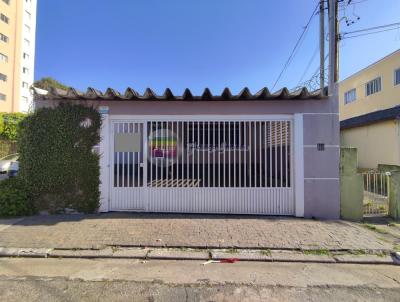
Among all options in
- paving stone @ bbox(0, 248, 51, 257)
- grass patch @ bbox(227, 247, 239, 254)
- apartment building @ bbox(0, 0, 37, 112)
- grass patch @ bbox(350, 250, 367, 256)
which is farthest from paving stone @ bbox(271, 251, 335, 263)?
apartment building @ bbox(0, 0, 37, 112)

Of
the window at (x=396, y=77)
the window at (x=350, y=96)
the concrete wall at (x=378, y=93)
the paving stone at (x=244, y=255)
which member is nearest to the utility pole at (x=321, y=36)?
the paving stone at (x=244, y=255)

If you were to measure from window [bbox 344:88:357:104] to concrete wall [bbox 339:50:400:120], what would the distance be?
26 centimetres

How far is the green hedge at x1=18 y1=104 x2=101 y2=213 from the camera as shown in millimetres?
5902

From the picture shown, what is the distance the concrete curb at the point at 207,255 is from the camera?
386 centimetres

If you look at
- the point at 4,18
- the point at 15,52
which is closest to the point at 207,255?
the point at 15,52

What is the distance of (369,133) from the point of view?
11664mm

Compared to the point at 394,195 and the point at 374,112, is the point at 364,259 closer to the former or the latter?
the point at 394,195

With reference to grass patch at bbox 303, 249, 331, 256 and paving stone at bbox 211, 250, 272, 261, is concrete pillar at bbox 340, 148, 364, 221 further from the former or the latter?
paving stone at bbox 211, 250, 272, 261

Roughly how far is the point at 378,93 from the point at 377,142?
341 inches

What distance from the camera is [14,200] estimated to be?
223 inches

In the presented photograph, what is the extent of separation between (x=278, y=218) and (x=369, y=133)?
29.1ft

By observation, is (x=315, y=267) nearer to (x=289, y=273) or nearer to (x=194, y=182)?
(x=289, y=273)

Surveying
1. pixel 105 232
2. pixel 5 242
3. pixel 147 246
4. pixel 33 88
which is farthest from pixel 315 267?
pixel 33 88

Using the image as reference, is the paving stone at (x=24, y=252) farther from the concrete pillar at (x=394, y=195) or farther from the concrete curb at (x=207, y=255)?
the concrete pillar at (x=394, y=195)
